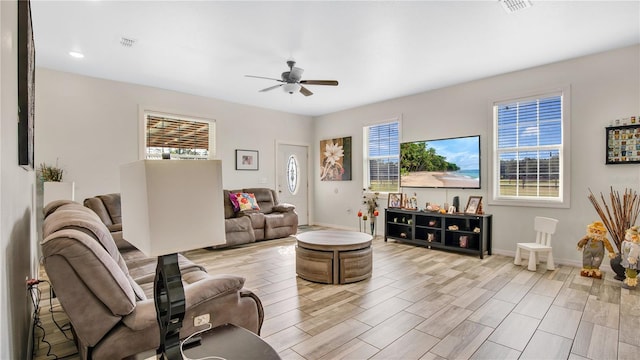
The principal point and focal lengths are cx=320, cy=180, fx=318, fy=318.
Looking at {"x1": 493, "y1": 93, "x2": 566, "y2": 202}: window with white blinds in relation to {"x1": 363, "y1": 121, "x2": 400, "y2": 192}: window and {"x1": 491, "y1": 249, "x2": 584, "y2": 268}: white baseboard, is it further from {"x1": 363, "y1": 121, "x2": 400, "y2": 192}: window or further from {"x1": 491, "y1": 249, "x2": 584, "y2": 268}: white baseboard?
{"x1": 363, "y1": 121, "x2": 400, "y2": 192}: window

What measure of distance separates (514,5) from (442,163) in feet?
9.51

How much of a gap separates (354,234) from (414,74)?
2.53 metres

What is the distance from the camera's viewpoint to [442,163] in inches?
213

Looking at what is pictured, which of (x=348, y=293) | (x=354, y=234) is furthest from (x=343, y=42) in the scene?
(x=348, y=293)

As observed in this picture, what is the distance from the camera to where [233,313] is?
5.90ft

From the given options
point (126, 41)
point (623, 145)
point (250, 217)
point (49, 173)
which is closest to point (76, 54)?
point (126, 41)

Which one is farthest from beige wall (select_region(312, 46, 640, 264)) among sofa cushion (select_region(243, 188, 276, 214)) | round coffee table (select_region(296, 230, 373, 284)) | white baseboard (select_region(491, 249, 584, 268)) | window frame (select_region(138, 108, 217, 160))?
window frame (select_region(138, 108, 217, 160))

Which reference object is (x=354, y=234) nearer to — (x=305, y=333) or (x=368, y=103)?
(x=305, y=333)

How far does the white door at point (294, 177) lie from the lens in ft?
24.0

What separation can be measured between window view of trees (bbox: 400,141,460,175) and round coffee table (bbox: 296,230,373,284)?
241cm

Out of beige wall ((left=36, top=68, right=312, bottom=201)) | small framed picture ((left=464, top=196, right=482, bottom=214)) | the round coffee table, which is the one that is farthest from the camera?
small framed picture ((left=464, top=196, right=482, bottom=214))

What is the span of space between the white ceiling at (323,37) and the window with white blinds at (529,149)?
0.61m

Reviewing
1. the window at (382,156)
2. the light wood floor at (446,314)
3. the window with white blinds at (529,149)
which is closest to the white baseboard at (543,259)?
the light wood floor at (446,314)

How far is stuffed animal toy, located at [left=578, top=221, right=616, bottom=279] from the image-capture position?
3625 millimetres
